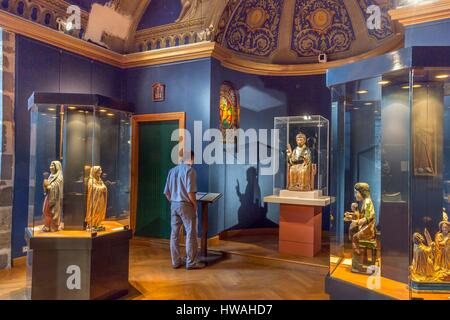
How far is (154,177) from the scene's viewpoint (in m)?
6.57

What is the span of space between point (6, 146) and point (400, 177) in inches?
183

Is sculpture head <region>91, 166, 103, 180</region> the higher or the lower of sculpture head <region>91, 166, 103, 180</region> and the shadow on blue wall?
the higher

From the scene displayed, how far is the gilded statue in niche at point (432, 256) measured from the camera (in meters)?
2.98

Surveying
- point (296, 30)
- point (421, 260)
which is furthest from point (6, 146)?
point (296, 30)

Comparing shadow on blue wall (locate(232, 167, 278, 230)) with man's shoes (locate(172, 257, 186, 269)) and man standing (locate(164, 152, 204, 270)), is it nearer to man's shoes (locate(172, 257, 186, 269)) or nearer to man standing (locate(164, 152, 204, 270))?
man's shoes (locate(172, 257, 186, 269))

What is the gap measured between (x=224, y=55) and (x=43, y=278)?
14.2 feet

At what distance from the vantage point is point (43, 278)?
3432 millimetres

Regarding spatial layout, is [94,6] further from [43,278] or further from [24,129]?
[43,278]

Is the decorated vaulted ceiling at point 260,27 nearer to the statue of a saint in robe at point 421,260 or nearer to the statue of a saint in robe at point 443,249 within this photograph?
the statue of a saint in robe at point 443,249

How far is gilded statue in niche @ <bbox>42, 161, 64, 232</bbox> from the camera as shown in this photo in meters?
3.62

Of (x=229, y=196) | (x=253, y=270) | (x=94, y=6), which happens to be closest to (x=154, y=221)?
(x=229, y=196)

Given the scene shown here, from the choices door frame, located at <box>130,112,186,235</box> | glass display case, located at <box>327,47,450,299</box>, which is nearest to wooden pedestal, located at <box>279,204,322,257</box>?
glass display case, located at <box>327,47,450,299</box>

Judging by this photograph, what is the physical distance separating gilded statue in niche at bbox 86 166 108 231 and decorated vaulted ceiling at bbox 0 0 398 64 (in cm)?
323

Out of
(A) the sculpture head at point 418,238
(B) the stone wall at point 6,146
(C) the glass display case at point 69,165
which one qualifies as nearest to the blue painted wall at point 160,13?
(B) the stone wall at point 6,146
